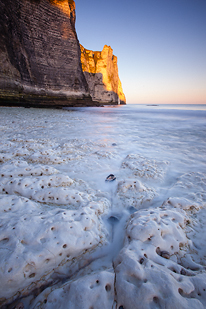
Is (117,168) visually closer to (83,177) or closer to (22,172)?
(83,177)

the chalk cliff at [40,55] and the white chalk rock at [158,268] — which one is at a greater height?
the chalk cliff at [40,55]

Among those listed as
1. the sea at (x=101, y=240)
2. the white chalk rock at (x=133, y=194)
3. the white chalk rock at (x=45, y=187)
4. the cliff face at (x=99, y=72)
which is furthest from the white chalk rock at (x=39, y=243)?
the cliff face at (x=99, y=72)

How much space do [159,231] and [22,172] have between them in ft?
5.40

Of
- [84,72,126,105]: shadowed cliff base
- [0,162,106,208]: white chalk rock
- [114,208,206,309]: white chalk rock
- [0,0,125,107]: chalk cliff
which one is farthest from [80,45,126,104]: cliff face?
[114,208,206,309]: white chalk rock

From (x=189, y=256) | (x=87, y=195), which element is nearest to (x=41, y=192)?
(x=87, y=195)

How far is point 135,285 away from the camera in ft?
2.37

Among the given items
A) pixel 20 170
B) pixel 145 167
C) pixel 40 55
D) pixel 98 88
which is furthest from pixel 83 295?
pixel 98 88

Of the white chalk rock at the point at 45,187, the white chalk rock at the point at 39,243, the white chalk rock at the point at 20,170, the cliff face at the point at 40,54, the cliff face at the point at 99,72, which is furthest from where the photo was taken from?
the cliff face at the point at 99,72

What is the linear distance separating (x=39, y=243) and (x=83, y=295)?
408 millimetres

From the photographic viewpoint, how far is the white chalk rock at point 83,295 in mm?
661

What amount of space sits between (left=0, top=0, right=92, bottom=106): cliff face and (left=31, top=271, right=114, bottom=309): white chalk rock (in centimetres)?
1252

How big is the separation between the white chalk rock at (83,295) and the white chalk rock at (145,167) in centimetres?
140

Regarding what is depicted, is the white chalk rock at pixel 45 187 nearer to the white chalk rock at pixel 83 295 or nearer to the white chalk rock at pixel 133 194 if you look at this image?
the white chalk rock at pixel 133 194

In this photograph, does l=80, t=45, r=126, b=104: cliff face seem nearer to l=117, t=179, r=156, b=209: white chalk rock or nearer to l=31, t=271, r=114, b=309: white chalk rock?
l=117, t=179, r=156, b=209: white chalk rock
